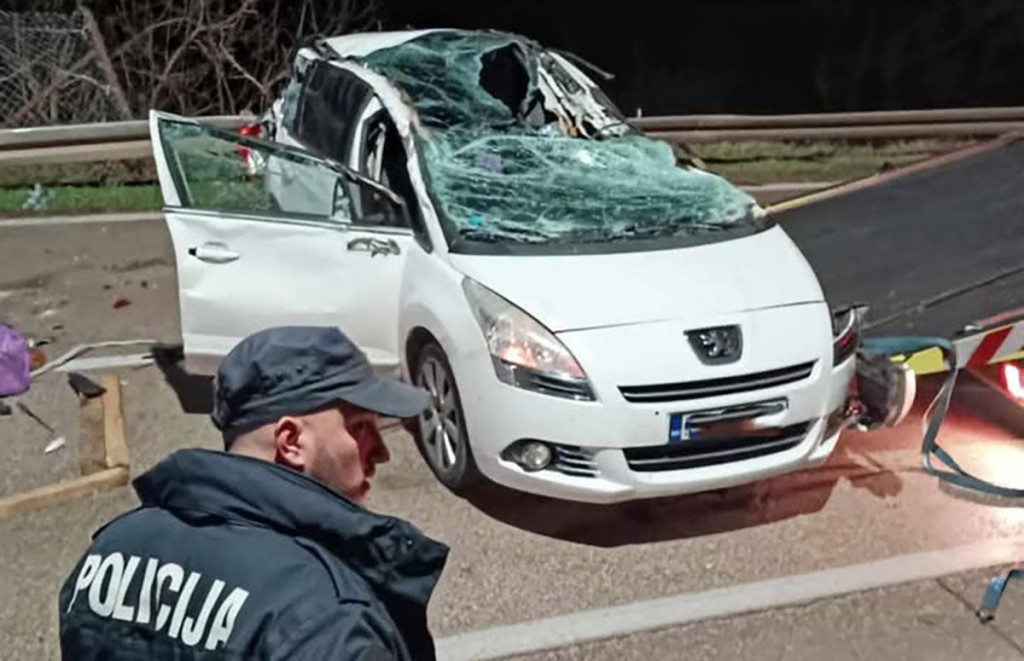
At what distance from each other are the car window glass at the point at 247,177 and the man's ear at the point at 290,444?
409 centimetres

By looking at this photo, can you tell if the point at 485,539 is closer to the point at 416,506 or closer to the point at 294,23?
the point at 416,506

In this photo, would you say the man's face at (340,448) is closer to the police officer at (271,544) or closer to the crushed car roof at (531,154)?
the police officer at (271,544)

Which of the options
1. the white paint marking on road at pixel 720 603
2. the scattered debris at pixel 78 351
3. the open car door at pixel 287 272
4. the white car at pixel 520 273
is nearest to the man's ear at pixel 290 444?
the white paint marking on road at pixel 720 603

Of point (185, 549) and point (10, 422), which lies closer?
point (185, 549)

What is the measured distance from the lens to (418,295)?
5.86 metres

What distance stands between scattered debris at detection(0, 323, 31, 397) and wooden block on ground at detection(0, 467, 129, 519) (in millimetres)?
1075

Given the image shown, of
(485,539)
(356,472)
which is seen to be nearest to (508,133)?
(485,539)

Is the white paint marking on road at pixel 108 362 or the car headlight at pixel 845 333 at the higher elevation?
the car headlight at pixel 845 333

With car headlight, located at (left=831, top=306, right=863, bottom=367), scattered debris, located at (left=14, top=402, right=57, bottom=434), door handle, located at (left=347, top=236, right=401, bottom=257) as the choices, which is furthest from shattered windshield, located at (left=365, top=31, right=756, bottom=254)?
scattered debris, located at (left=14, top=402, right=57, bottom=434)

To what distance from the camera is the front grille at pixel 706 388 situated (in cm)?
514

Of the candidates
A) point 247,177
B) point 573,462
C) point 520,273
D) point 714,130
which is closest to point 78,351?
point 247,177

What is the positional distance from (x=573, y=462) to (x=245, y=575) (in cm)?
336

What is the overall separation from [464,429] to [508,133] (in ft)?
5.77

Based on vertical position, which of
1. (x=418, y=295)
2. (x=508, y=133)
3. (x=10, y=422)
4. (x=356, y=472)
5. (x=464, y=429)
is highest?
(x=356, y=472)
